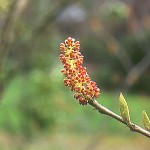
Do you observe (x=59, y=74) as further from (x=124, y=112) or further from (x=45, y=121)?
(x=124, y=112)

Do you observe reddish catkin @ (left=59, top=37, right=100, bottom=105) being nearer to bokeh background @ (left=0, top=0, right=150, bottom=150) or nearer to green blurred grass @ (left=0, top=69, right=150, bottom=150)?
bokeh background @ (left=0, top=0, right=150, bottom=150)

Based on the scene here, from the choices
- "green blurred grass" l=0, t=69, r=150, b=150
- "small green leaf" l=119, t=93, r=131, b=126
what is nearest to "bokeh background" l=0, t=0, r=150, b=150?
"green blurred grass" l=0, t=69, r=150, b=150

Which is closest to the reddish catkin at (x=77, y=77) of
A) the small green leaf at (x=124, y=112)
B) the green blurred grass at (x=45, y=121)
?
the small green leaf at (x=124, y=112)

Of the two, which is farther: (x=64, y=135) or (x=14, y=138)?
(x=64, y=135)

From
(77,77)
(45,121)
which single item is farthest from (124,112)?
(45,121)

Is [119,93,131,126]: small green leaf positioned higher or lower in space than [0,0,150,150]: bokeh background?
lower

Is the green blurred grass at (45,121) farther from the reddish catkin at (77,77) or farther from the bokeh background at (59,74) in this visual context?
the reddish catkin at (77,77)

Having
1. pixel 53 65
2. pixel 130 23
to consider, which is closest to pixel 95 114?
pixel 130 23

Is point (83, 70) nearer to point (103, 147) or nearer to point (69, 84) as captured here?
point (69, 84)
